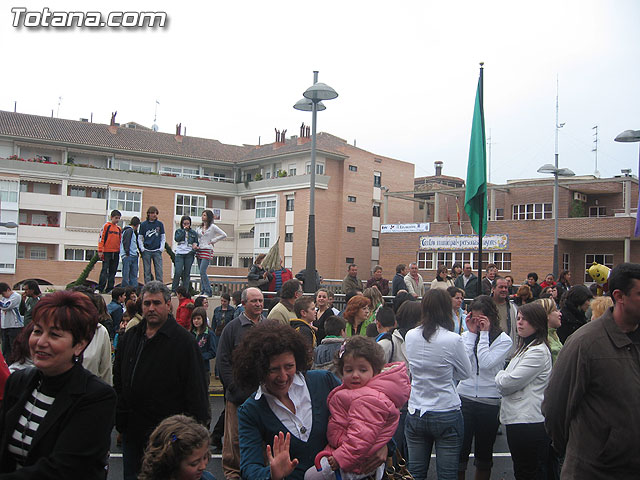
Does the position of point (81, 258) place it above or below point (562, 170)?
below

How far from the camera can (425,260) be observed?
4934cm

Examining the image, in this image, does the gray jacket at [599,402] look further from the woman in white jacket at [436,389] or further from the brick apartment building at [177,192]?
the brick apartment building at [177,192]

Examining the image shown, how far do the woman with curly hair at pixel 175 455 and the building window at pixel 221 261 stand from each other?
53.8 metres

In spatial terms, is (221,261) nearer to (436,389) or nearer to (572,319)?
(572,319)

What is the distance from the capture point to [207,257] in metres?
14.4

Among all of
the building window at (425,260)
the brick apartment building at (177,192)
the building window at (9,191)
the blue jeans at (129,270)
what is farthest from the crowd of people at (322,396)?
the building window at (9,191)

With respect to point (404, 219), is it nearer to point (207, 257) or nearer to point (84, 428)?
point (207, 257)

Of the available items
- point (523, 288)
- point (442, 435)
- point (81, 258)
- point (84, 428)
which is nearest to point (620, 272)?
point (442, 435)

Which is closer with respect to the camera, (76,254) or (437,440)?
(437,440)

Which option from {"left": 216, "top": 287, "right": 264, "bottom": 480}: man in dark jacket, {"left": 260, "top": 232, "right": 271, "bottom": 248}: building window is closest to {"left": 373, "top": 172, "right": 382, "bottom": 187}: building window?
{"left": 260, "top": 232, "right": 271, "bottom": 248}: building window

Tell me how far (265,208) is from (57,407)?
52074 millimetres

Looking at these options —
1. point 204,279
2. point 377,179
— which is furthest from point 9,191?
point 204,279

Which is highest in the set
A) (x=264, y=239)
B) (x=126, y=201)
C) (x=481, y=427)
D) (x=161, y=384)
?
(x=126, y=201)

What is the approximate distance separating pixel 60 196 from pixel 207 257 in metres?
39.9
